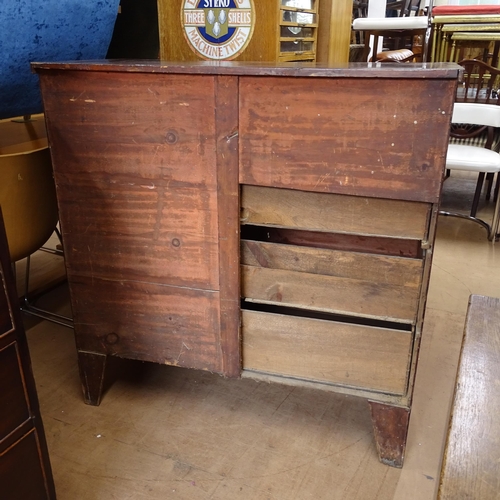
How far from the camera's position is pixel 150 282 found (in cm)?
136

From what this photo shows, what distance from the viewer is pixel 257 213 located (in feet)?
4.07

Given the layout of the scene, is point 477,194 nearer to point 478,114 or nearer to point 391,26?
point 478,114

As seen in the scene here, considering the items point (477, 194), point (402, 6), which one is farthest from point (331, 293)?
point (402, 6)

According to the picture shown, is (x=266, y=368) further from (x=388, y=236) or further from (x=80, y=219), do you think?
(x=80, y=219)

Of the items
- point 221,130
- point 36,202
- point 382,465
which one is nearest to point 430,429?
point 382,465

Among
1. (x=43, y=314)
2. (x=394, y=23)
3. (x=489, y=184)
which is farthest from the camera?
(x=394, y=23)

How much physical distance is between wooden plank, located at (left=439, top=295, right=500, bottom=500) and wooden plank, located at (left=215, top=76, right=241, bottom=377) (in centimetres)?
58

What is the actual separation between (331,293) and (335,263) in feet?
0.24

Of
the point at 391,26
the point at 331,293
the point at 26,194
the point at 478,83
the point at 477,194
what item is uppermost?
the point at 391,26

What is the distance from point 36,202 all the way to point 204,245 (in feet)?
2.22

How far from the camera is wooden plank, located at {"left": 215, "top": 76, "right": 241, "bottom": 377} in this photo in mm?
1136

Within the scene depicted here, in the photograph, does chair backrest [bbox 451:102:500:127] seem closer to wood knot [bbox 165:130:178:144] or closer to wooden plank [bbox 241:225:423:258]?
wooden plank [bbox 241:225:423:258]

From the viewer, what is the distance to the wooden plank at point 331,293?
1226 millimetres

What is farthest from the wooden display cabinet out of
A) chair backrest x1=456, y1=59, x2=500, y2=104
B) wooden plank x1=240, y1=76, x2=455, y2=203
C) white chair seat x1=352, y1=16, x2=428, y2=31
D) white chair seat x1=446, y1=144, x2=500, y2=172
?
white chair seat x1=352, y1=16, x2=428, y2=31
